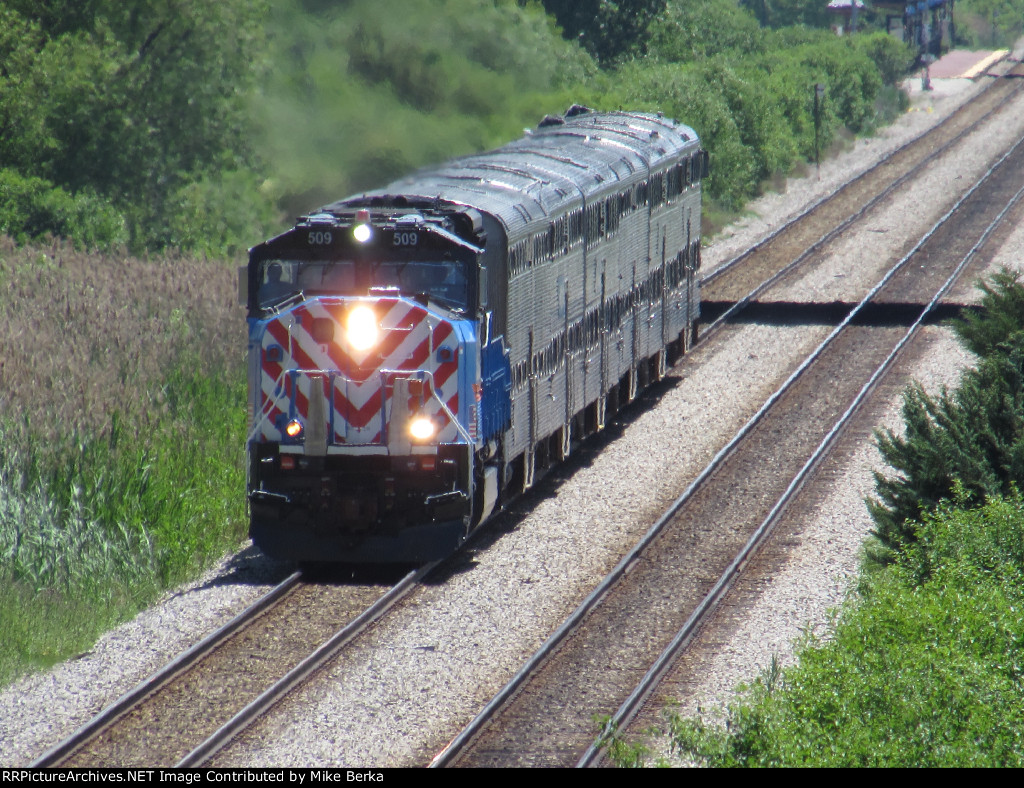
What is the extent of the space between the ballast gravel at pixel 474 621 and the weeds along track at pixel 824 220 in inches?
344

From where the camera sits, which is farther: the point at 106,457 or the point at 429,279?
the point at 106,457

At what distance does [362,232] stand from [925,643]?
22.6 feet

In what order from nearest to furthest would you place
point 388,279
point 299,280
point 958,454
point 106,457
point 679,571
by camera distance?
1. point 958,454
2. point 388,279
3. point 299,280
4. point 679,571
5. point 106,457

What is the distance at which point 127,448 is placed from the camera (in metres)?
16.6

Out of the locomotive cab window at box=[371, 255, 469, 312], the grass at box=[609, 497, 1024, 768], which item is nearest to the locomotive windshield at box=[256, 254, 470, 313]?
the locomotive cab window at box=[371, 255, 469, 312]

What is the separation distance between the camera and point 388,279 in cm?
1405

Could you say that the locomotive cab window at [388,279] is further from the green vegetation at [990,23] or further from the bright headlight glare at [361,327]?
the green vegetation at [990,23]

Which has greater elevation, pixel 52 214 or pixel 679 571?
pixel 52 214

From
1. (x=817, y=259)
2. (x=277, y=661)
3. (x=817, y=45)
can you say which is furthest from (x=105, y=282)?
(x=817, y=45)

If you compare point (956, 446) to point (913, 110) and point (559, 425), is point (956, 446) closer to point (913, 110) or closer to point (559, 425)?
point (559, 425)

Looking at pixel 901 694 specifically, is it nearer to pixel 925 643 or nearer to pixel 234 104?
pixel 925 643

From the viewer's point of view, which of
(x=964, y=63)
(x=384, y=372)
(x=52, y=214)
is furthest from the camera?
(x=964, y=63)

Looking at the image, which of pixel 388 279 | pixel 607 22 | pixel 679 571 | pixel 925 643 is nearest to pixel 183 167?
pixel 607 22

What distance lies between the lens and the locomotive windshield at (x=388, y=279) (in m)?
14.0
